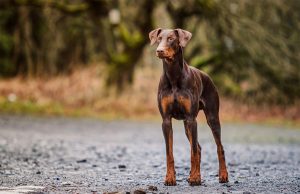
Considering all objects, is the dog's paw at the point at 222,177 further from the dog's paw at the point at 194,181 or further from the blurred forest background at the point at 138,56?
the blurred forest background at the point at 138,56

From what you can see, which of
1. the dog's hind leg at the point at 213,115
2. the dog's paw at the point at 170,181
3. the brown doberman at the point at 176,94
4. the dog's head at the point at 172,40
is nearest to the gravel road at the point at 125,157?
the dog's paw at the point at 170,181

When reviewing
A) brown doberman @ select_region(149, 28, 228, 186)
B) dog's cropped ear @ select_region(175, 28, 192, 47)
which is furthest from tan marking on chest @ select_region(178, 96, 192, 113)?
dog's cropped ear @ select_region(175, 28, 192, 47)

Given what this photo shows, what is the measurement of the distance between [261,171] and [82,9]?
60.9 feet

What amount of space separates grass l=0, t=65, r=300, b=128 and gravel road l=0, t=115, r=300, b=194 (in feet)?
6.53

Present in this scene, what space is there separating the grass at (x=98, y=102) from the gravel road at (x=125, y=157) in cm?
199

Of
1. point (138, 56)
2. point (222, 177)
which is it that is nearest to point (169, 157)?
point (222, 177)

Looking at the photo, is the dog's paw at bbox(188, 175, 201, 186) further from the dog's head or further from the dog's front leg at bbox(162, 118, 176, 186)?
the dog's head

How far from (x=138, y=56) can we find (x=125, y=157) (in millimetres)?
15122

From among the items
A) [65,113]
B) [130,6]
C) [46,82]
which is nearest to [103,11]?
[130,6]

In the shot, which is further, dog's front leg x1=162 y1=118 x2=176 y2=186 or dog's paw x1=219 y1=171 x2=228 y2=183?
dog's paw x1=219 y1=171 x2=228 y2=183

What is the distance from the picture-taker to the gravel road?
8.48 metres

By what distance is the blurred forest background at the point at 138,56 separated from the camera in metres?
26.0

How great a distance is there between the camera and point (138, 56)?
2819 centimetres

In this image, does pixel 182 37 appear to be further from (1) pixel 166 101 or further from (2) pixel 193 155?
(2) pixel 193 155
